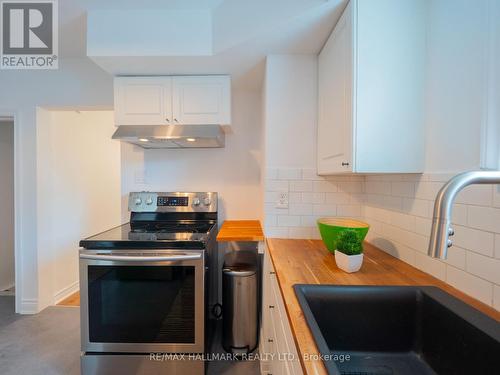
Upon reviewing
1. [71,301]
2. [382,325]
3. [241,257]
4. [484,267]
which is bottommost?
[71,301]

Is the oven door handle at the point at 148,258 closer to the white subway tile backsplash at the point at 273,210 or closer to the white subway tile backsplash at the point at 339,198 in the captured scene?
the white subway tile backsplash at the point at 273,210

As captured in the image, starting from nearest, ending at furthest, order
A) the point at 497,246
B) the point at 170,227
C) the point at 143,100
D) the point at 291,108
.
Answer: the point at 497,246
the point at 291,108
the point at 143,100
the point at 170,227

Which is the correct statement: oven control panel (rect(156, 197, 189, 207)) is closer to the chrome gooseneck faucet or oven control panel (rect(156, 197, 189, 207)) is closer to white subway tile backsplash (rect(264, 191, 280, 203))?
white subway tile backsplash (rect(264, 191, 280, 203))

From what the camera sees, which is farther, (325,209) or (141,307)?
(325,209)

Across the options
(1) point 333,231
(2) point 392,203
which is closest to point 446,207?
(1) point 333,231

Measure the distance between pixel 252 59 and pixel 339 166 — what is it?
971 mm

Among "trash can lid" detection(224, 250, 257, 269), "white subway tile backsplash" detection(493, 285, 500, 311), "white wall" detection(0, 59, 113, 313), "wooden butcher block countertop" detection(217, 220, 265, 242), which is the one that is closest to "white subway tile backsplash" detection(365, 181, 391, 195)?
"white subway tile backsplash" detection(493, 285, 500, 311)

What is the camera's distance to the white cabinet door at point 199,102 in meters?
1.78

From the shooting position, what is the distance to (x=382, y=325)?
88cm

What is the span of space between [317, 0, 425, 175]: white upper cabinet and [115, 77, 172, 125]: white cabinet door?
1.26 meters

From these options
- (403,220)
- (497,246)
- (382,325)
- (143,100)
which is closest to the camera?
(497,246)

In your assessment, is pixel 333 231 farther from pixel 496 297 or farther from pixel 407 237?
pixel 496 297

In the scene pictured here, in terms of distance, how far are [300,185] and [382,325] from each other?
96 centimetres

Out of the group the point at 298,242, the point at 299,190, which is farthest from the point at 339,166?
the point at 298,242
